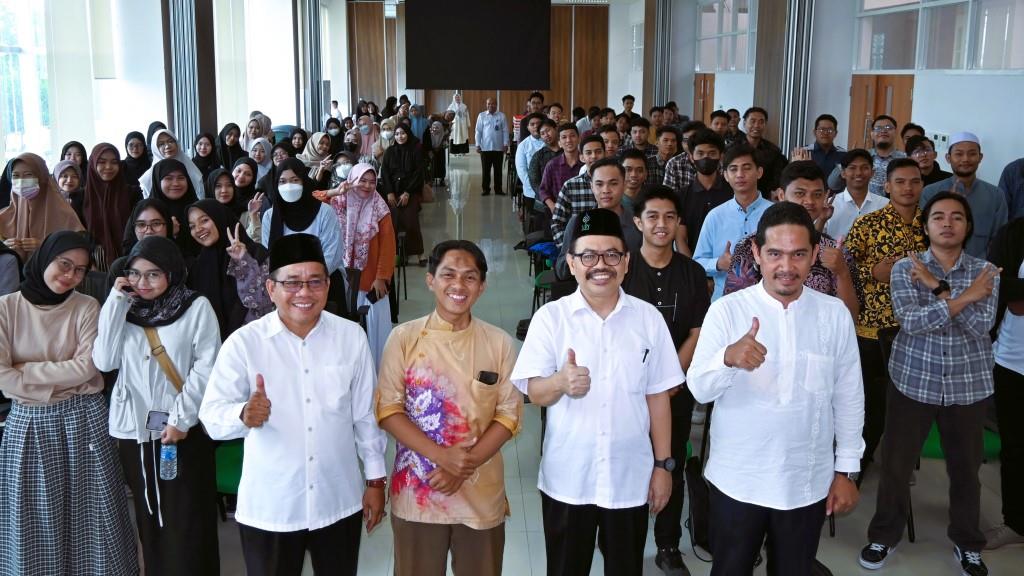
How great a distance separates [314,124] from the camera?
19.6 metres

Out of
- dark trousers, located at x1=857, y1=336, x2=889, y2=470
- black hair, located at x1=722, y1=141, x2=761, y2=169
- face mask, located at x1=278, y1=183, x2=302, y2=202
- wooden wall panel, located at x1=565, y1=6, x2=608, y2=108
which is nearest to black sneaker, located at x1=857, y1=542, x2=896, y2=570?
dark trousers, located at x1=857, y1=336, x2=889, y2=470

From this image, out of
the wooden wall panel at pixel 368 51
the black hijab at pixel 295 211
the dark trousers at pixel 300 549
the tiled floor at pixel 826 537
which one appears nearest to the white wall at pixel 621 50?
the wooden wall panel at pixel 368 51

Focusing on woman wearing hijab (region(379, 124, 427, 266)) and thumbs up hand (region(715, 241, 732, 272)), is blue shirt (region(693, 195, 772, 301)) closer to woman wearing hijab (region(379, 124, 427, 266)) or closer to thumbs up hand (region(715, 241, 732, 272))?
thumbs up hand (region(715, 241, 732, 272))

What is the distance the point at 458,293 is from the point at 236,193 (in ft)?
14.7

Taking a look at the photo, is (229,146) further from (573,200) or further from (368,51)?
(368,51)

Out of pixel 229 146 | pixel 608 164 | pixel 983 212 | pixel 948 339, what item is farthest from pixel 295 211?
pixel 229 146

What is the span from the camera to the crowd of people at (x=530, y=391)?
2832mm

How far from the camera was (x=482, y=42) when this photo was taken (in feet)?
29.2

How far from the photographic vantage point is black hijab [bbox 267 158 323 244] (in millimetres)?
5387

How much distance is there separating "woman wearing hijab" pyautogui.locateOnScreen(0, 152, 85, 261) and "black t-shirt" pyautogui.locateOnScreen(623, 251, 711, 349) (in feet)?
12.7

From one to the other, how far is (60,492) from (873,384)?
3667 mm

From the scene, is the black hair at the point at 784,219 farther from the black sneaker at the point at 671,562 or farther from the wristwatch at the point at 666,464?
the black sneaker at the point at 671,562

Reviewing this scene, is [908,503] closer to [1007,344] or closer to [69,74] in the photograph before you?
[1007,344]

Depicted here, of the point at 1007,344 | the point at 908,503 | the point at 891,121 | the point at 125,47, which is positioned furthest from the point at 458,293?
the point at 125,47
